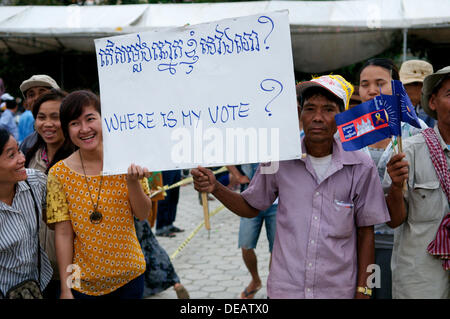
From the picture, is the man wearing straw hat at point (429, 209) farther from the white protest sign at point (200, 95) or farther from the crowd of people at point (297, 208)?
the white protest sign at point (200, 95)

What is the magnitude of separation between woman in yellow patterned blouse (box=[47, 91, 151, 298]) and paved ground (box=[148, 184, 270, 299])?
210cm

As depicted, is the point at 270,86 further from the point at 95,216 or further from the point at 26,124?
the point at 26,124

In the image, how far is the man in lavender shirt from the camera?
2146mm

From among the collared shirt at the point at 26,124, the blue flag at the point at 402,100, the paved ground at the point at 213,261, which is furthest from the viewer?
the collared shirt at the point at 26,124

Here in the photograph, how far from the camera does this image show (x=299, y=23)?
8.26 m

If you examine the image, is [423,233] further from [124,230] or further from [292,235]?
[124,230]

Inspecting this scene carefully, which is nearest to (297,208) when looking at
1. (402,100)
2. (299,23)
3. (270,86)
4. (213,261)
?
(270,86)

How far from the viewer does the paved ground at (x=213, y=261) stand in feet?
14.8

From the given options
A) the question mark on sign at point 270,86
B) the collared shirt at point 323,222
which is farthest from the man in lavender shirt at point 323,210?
the question mark on sign at point 270,86

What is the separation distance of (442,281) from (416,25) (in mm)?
6517

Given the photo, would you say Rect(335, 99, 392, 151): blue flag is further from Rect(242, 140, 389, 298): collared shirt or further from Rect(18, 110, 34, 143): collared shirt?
Result: Rect(18, 110, 34, 143): collared shirt

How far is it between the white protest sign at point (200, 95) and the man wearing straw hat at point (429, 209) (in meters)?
0.74

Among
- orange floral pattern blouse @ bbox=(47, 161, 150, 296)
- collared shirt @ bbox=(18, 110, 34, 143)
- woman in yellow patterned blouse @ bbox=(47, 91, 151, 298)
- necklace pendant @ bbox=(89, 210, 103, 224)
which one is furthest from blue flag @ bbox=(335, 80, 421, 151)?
collared shirt @ bbox=(18, 110, 34, 143)

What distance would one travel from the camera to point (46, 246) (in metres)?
2.72
